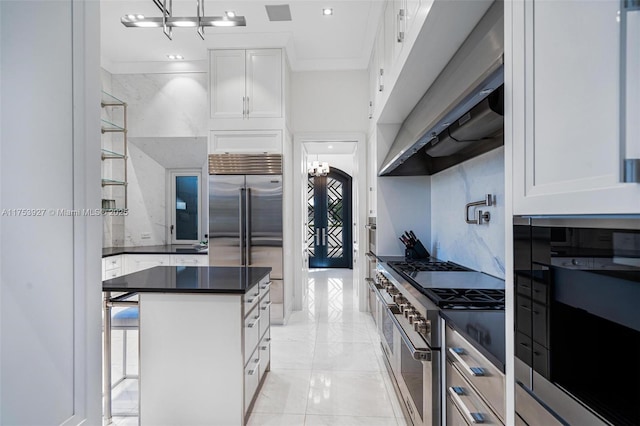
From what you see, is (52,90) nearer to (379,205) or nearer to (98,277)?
(98,277)

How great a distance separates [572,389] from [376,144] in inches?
119

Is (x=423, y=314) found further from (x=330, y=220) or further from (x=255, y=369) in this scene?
(x=330, y=220)

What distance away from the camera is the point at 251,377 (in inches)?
82.9

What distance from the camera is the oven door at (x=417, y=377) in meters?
1.38

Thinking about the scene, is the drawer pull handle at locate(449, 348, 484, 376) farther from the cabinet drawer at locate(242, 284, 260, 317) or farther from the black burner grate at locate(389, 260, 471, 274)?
the cabinet drawer at locate(242, 284, 260, 317)

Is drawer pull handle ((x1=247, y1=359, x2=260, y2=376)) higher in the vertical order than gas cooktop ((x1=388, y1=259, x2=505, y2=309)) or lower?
lower

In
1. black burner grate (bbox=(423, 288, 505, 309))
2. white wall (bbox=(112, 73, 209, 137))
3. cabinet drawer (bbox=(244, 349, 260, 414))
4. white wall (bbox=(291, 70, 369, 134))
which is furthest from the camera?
white wall (bbox=(291, 70, 369, 134))

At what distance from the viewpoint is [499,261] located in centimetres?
194

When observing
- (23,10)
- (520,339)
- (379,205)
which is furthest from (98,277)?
(379,205)

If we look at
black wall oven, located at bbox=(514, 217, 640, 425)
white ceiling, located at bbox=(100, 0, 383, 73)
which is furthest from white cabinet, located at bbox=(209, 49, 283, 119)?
black wall oven, located at bbox=(514, 217, 640, 425)

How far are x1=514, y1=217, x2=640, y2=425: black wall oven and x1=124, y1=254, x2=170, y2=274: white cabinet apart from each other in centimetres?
412

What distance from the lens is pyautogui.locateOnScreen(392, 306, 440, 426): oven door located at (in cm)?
138

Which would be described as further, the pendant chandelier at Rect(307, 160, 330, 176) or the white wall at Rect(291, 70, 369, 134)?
the pendant chandelier at Rect(307, 160, 330, 176)

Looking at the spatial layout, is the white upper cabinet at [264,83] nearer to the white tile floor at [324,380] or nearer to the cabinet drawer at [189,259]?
the cabinet drawer at [189,259]
